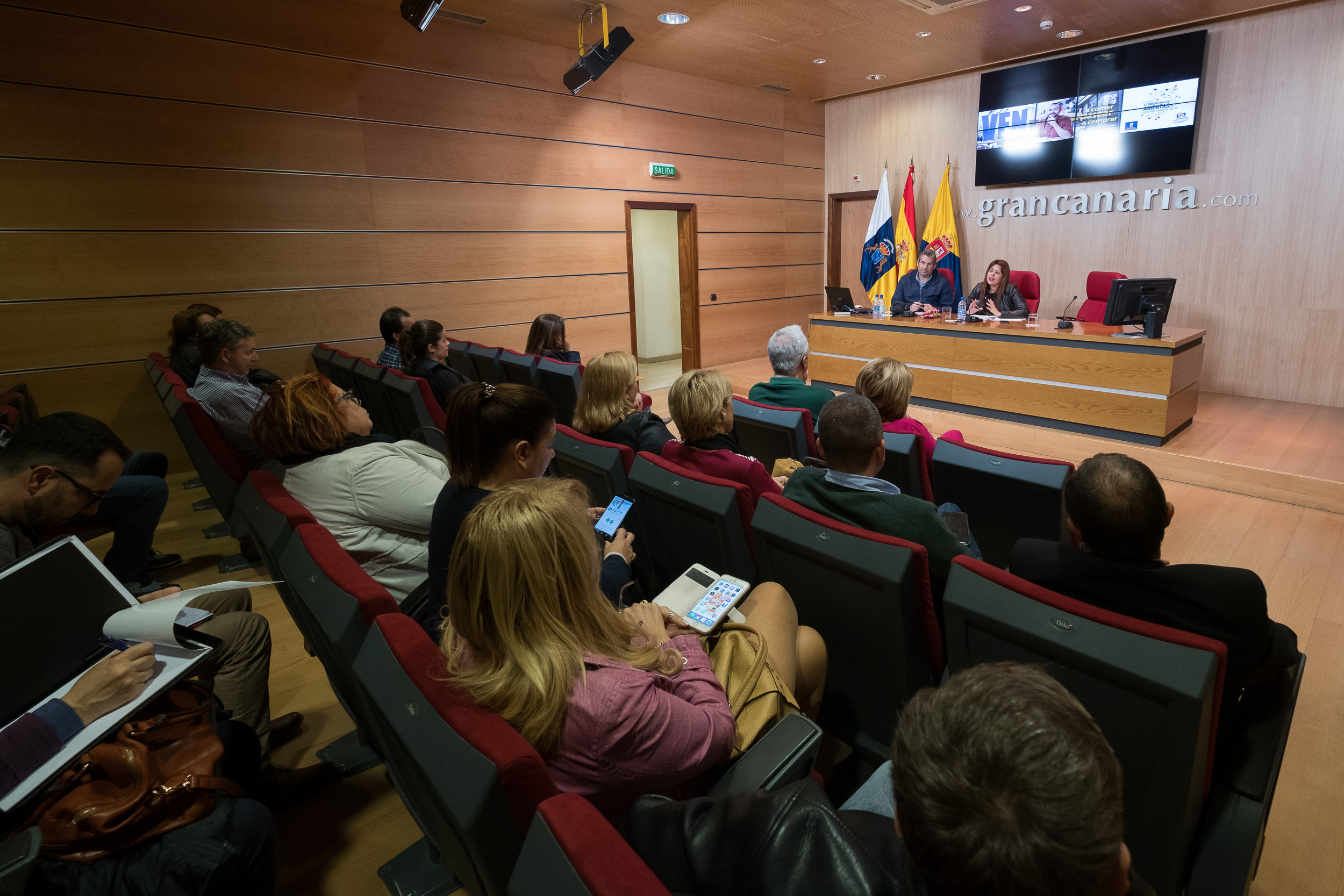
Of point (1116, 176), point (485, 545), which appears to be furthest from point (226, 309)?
point (1116, 176)

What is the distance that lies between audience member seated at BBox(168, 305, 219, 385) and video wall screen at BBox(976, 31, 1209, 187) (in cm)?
763

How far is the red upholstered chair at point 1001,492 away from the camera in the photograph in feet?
7.21

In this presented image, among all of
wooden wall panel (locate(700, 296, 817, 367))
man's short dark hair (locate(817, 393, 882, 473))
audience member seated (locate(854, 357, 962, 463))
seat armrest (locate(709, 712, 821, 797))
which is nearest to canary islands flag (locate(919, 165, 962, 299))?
wooden wall panel (locate(700, 296, 817, 367))

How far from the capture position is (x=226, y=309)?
17.3 feet

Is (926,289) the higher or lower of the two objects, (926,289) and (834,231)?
the lower

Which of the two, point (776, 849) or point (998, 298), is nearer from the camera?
point (776, 849)

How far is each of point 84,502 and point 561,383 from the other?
2.51 meters

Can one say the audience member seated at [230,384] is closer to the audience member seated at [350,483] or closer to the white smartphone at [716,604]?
the audience member seated at [350,483]

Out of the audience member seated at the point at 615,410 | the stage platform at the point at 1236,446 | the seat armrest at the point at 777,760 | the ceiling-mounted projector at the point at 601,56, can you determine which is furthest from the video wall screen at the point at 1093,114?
the seat armrest at the point at 777,760

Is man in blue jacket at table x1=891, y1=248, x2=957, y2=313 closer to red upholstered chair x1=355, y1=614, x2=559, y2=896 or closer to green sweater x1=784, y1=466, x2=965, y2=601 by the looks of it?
green sweater x1=784, y1=466, x2=965, y2=601

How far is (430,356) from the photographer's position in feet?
14.5

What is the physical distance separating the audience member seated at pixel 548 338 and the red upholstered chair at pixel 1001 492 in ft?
10.3

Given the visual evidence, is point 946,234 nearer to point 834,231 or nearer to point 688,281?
point 834,231

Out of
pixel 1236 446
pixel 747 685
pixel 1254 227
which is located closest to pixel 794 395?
pixel 747 685
